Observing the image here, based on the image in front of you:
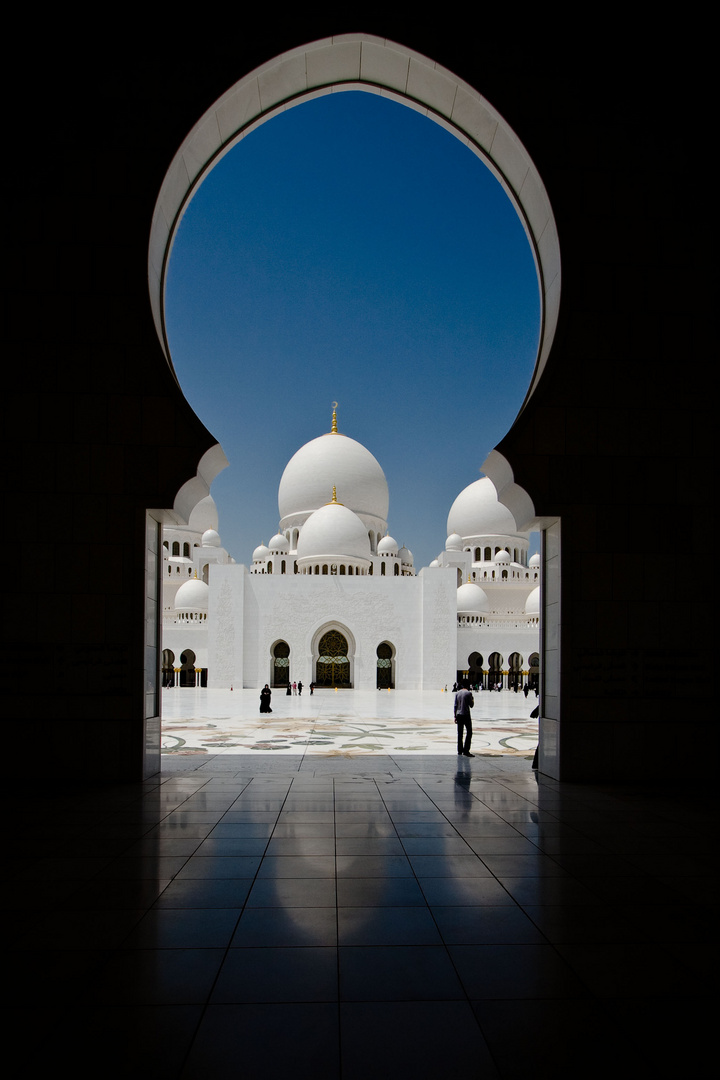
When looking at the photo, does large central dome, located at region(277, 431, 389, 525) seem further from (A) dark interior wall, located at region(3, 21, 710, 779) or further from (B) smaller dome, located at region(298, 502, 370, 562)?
(A) dark interior wall, located at region(3, 21, 710, 779)

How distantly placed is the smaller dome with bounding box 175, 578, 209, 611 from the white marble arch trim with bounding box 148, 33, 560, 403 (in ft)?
103

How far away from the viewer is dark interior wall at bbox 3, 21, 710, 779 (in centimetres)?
659

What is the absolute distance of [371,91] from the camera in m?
7.69

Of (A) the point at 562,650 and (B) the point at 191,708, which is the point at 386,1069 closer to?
(A) the point at 562,650

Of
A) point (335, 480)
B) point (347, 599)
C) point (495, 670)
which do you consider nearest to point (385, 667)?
point (347, 599)

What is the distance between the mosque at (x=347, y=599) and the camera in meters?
31.2

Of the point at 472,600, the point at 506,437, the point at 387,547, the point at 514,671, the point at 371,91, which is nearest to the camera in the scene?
the point at 506,437

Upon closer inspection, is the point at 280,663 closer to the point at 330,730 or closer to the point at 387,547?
the point at 387,547

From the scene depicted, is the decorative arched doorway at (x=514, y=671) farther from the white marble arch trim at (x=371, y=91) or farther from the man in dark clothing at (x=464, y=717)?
the white marble arch trim at (x=371, y=91)

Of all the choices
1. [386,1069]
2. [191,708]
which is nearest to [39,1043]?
[386,1069]

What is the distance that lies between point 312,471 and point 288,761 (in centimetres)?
3199

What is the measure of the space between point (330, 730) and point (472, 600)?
2755 centimetres

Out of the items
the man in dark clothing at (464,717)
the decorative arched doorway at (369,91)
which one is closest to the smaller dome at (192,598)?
the man in dark clothing at (464,717)

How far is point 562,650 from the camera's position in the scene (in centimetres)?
677
